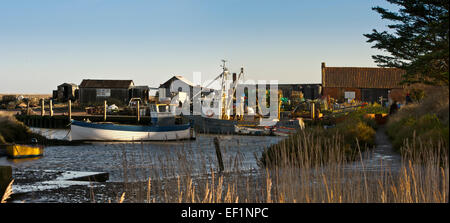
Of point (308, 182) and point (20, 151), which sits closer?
point (308, 182)

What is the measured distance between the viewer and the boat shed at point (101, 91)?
68.4 meters

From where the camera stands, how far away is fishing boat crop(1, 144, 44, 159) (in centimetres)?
2617

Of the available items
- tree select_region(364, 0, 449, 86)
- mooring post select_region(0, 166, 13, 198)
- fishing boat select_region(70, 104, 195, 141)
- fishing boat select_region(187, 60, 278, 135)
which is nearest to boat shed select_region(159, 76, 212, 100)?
fishing boat select_region(187, 60, 278, 135)

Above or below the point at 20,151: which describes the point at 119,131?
above

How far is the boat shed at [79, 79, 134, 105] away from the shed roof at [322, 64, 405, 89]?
1128 inches

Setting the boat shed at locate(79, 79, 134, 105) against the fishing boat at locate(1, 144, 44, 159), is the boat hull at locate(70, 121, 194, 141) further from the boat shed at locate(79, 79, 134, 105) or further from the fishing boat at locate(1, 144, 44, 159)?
the boat shed at locate(79, 79, 134, 105)

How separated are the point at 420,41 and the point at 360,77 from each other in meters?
58.6

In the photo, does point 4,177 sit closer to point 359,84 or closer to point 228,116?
point 228,116

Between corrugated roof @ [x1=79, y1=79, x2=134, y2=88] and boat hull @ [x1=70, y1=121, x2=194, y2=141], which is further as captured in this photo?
corrugated roof @ [x1=79, y1=79, x2=134, y2=88]

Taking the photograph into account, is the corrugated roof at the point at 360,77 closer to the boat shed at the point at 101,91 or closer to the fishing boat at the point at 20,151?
the boat shed at the point at 101,91

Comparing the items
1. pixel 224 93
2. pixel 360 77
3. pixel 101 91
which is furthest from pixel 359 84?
pixel 101 91

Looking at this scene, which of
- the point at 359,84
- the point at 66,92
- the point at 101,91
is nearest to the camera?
the point at 359,84

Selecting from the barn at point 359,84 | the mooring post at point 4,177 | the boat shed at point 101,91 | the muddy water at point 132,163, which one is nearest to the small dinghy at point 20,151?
the muddy water at point 132,163

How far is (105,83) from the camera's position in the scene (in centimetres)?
6919
